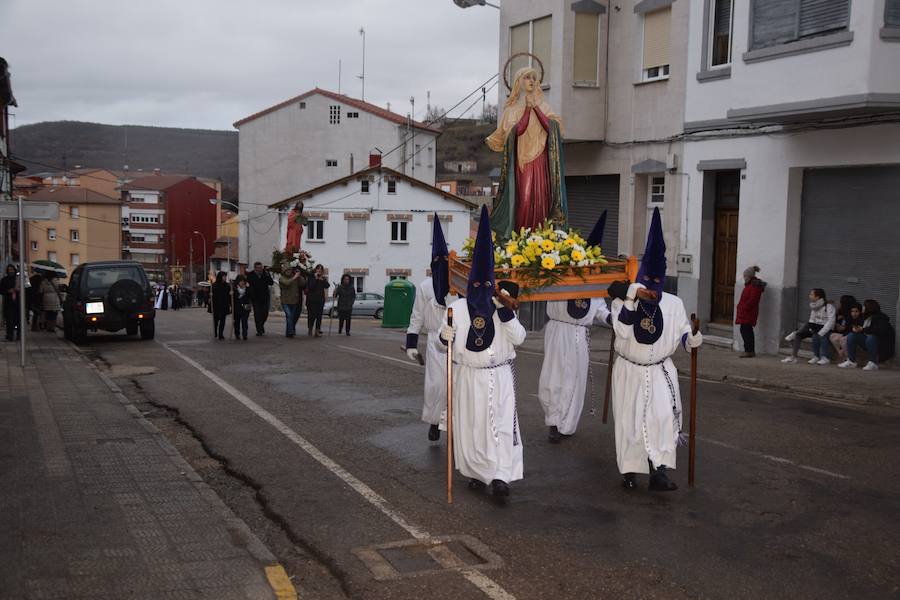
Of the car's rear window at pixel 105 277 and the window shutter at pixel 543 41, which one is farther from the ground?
the window shutter at pixel 543 41

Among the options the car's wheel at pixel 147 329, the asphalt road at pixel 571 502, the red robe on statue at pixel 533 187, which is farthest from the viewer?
the car's wheel at pixel 147 329

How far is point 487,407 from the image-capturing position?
7.61 metres

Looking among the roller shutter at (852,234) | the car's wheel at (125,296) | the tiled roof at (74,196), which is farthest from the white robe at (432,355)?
the tiled roof at (74,196)

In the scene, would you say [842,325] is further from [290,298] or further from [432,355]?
[290,298]

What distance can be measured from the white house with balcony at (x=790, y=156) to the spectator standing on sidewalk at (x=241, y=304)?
962cm

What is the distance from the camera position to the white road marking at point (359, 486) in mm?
5562

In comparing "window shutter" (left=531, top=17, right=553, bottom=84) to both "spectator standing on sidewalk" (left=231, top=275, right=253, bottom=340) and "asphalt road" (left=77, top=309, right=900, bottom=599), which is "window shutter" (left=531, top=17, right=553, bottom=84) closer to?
"spectator standing on sidewalk" (left=231, top=275, right=253, bottom=340)

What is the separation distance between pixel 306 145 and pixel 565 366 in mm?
54001

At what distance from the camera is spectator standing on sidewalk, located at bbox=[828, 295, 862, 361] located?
52.5 feet

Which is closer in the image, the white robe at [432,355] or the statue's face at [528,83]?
the white robe at [432,355]

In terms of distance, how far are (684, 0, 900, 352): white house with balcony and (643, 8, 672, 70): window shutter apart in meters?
1.37

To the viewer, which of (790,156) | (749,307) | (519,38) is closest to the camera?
(790,156)

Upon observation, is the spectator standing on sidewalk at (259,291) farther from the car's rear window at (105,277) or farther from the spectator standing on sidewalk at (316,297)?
the car's rear window at (105,277)

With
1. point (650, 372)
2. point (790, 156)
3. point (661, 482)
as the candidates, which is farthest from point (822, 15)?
point (661, 482)
